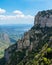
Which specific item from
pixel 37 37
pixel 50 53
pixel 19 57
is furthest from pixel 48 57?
pixel 37 37

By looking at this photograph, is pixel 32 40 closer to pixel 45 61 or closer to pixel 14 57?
pixel 14 57

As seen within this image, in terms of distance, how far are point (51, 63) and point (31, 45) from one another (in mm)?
111991

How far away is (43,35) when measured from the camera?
19625cm

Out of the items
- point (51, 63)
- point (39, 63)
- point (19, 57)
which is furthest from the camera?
point (19, 57)

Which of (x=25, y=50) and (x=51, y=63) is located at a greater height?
(x=51, y=63)

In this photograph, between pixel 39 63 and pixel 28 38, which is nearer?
pixel 39 63

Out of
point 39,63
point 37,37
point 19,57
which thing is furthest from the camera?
point 37,37

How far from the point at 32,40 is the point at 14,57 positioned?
19286mm

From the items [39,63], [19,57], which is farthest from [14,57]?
[39,63]

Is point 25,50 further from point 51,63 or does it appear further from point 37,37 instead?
point 51,63

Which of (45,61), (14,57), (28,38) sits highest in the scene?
(45,61)

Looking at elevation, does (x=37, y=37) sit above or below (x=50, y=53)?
below

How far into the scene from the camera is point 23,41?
196m

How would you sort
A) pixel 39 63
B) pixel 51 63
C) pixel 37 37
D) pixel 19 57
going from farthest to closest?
pixel 37 37 < pixel 19 57 < pixel 39 63 < pixel 51 63
